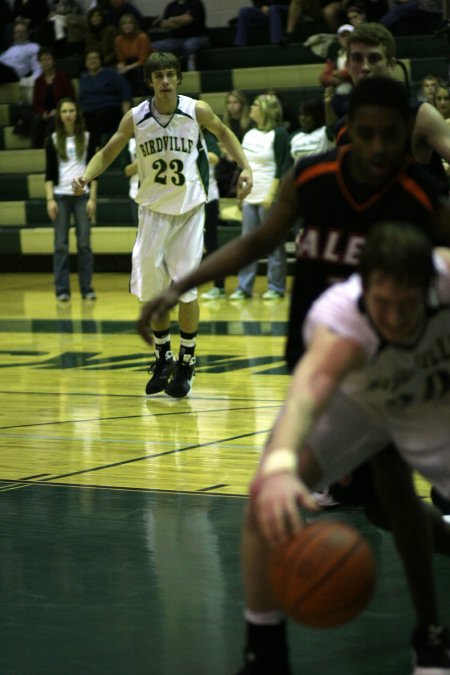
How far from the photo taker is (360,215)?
335 cm

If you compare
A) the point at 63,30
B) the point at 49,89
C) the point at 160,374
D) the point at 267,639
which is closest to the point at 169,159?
the point at 160,374

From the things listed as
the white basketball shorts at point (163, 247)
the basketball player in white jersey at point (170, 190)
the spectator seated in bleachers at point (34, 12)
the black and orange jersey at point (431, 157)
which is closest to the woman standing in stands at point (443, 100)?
the basketball player in white jersey at point (170, 190)

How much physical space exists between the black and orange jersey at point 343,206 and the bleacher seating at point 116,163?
1089cm

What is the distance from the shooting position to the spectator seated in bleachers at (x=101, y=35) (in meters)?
17.0

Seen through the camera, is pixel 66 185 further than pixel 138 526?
Yes

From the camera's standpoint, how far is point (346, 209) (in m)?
3.36

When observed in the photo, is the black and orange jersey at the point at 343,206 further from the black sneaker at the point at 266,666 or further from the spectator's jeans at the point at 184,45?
the spectator's jeans at the point at 184,45

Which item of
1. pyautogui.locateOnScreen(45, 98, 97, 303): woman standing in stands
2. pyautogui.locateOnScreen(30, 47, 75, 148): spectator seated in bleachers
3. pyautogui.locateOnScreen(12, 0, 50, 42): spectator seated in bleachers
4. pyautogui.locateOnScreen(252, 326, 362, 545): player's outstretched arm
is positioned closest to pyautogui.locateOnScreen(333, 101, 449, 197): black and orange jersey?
pyautogui.locateOnScreen(252, 326, 362, 545): player's outstretched arm

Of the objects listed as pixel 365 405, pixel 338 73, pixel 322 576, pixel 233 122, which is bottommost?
pixel 233 122

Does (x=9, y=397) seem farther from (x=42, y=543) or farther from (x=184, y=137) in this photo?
(x=42, y=543)

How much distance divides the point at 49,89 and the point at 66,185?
4.15 meters

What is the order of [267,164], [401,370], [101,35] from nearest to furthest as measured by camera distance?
[401,370] < [267,164] < [101,35]

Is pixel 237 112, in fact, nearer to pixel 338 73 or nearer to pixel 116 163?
pixel 338 73

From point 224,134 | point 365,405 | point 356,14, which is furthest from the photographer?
point 356,14
